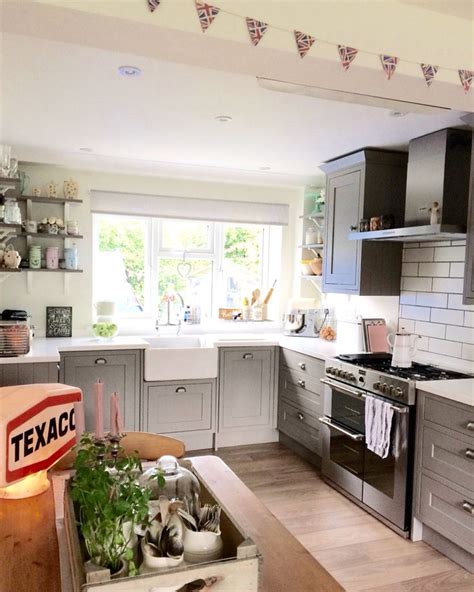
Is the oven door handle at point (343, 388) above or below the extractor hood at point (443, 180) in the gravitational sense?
below

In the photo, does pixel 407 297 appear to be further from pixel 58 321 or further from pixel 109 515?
pixel 109 515

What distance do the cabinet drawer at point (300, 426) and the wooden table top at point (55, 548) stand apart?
2327 millimetres

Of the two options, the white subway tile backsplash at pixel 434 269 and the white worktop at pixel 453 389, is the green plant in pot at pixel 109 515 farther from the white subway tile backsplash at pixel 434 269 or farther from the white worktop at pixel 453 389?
the white subway tile backsplash at pixel 434 269

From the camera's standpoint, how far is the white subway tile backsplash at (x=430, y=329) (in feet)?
10.9

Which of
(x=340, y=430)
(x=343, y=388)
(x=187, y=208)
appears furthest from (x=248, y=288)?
(x=340, y=430)

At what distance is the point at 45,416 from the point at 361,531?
7.23ft

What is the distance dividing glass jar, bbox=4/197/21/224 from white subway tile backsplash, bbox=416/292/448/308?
2.89 metres

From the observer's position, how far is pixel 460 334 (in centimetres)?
317

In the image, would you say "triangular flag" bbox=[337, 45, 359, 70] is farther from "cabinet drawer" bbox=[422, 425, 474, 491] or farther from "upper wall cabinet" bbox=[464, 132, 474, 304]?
"cabinet drawer" bbox=[422, 425, 474, 491]

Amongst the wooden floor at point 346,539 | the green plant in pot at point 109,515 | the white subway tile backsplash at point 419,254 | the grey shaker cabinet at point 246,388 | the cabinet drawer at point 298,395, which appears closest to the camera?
the green plant in pot at point 109,515

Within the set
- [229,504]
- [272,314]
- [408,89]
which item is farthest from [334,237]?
[229,504]

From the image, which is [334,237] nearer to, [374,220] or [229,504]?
[374,220]

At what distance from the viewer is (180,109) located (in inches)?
107

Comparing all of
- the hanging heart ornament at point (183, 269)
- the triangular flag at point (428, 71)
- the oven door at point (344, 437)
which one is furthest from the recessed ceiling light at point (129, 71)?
the hanging heart ornament at point (183, 269)
